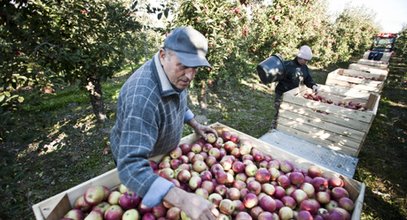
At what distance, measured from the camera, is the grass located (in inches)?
82.7

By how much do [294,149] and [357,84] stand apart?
471 cm

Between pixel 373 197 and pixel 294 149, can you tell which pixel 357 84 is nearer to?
pixel 373 197

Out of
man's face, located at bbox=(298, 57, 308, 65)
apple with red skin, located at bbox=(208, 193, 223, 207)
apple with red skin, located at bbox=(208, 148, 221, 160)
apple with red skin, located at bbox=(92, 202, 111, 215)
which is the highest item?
man's face, located at bbox=(298, 57, 308, 65)

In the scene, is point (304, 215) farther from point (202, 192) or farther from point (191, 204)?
point (191, 204)

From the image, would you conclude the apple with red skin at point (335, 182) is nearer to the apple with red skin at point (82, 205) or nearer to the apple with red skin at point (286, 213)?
the apple with red skin at point (286, 213)

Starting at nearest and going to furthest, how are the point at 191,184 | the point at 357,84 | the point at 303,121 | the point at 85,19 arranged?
the point at 191,184
the point at 85,19
the point at 303,121
the point at 357,84

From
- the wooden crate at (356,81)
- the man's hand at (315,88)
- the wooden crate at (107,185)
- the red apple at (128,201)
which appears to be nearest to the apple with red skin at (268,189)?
the wooden crate at (107,185)

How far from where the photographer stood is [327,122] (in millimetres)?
3762

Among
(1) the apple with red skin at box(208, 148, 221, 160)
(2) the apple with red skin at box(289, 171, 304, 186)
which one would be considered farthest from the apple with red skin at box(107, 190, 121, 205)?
(2) the apple with red skin at box(289, 171, 304, 186)

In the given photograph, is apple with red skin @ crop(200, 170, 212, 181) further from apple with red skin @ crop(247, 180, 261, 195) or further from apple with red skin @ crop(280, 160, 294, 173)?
apple with red skin @ crop(280, 160, 294, 173)

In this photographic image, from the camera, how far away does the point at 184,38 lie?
144 centimetres

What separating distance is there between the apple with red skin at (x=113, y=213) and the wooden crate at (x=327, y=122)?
10.9 feet

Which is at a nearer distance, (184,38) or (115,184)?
(184,38)

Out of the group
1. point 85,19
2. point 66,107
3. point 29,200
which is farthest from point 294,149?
point 66,107
